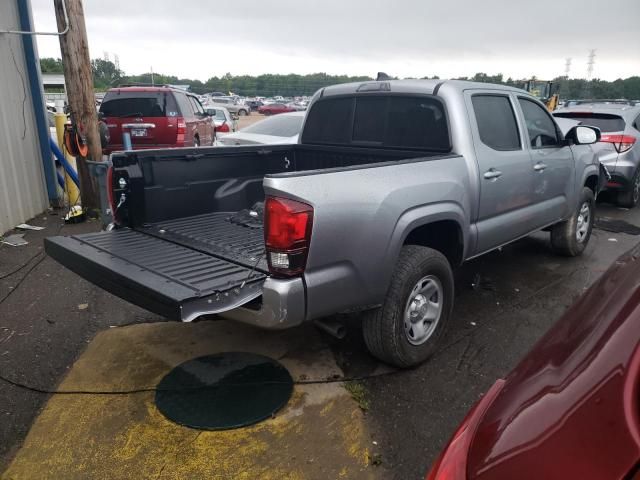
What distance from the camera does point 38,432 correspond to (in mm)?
2867

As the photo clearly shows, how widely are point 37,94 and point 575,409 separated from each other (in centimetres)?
871

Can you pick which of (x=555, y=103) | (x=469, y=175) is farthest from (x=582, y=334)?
(x=555, y=103)

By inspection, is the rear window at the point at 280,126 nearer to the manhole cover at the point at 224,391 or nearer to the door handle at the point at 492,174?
the door handle at the point at 492,174

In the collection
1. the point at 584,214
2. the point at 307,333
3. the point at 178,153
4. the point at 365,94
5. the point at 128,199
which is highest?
the point at 365,94

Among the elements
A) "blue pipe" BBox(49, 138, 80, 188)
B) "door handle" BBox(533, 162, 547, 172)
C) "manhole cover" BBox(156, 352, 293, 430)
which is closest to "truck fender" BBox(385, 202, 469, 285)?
"manhole cover" BBox(156, 352, 293, 430)

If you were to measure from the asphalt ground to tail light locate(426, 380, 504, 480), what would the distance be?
1.24m

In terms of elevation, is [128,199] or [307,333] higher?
[128,199]

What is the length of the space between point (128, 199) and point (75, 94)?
Result: 180 inches

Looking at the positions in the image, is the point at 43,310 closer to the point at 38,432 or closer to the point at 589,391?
the point at 38,432

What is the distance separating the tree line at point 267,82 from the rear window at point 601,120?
25.7m

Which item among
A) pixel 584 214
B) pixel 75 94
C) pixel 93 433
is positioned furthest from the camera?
pixel 75 94

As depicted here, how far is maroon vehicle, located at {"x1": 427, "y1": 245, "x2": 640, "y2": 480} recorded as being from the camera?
1.01m

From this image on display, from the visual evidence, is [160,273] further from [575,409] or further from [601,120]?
[601,120]

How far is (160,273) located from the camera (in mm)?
2869
